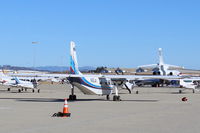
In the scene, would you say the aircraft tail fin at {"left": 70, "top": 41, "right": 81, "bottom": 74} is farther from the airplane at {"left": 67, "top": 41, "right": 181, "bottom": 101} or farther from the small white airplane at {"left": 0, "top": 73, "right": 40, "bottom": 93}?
the small white airplane at {"left": 0, "top": 73, "right": 40, "bottom": 93}

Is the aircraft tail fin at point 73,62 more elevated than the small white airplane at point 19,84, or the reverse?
the aircraft tail fin at point 73,62

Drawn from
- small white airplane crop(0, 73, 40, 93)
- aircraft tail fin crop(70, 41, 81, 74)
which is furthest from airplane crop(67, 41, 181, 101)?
small white airplane crop(0, 73, 40, 93)

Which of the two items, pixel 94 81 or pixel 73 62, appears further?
pixel 94 81

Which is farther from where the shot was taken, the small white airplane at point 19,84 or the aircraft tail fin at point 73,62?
the small white airplane at point 19,84

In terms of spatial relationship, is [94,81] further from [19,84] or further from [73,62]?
[19,84]

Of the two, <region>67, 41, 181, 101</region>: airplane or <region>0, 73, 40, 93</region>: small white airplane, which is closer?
<region>67, 41, 181, 101</region>: airplane

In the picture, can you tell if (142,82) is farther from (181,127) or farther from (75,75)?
(181,127)

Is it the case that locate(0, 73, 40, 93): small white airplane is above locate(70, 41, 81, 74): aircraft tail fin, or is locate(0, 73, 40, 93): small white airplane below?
below

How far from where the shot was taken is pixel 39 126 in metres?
15.2

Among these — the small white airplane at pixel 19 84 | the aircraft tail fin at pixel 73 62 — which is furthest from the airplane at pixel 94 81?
the small white airplane at pixel 19 84

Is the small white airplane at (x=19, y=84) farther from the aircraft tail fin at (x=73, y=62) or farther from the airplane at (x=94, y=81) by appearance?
the aircraft tail fin at (x=73, y=62)

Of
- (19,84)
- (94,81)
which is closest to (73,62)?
(94,81)

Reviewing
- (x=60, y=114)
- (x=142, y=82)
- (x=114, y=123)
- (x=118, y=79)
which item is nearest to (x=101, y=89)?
(x=118, y=79)

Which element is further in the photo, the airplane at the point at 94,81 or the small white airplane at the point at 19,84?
the small white airplane at the point at 19,84
